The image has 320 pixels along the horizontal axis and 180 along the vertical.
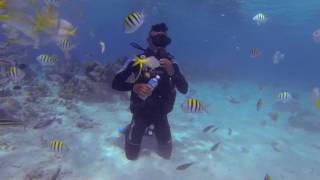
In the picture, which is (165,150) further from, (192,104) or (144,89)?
(144,89)

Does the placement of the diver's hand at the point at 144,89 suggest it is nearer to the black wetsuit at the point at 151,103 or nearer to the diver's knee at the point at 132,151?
the black wetsuit at the point at 151,103

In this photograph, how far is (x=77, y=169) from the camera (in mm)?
7219

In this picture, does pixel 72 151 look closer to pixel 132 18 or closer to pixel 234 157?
pixel 132 18

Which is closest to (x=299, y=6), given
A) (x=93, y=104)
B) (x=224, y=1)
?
(x=224, y=1)

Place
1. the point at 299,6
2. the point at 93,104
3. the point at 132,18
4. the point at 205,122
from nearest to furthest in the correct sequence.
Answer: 1. the point at 132,18
2. the point at 93,104
3. the point at 205,122
4. the point at 299,6

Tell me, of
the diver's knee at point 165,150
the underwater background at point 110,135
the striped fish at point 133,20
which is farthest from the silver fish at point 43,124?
the striped fish at point 133,20

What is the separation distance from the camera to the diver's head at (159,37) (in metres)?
6.91

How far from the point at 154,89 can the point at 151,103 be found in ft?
1.21

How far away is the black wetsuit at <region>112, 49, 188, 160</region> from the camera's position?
7.48 m

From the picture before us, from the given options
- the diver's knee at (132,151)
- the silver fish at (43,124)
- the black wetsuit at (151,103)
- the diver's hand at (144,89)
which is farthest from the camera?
the silver fish at (43,124)

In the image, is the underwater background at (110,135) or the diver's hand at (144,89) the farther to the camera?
the underwater background at (110,135)

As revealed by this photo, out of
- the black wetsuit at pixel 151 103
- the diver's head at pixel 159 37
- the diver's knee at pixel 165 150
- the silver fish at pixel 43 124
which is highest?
the diver's head at pixel 159 37

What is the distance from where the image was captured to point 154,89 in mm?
7453

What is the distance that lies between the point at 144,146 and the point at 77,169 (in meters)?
2.25
